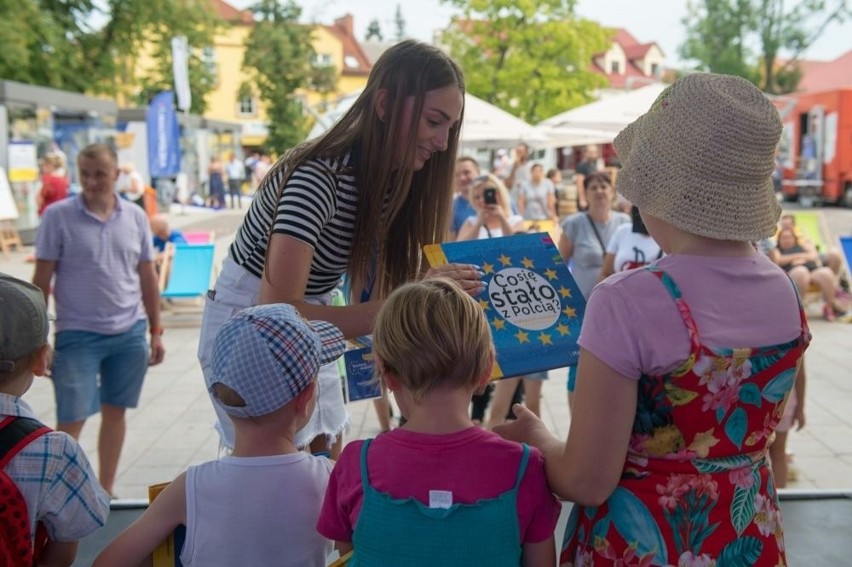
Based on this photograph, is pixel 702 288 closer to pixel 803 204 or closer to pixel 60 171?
pixel 60 171

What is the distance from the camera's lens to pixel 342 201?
A: 7.42ft

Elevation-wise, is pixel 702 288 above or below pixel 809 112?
below

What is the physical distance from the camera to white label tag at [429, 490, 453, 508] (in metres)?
1.57

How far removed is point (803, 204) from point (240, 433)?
3000 cm

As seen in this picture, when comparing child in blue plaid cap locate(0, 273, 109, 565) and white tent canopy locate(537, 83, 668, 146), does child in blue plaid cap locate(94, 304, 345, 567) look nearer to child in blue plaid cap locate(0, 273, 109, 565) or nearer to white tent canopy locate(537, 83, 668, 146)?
child in blue plaid cap locate(0, 273, 109, 565)

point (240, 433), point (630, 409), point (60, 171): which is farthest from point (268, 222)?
point (60, 171)

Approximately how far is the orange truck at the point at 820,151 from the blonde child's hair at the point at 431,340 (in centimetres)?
2765

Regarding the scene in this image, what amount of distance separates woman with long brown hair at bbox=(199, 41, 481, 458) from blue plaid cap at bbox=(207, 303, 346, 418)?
0.37m

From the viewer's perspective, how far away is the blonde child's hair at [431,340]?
63.2 inches

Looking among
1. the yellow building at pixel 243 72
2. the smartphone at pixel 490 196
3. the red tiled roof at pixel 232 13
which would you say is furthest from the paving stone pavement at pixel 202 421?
the red tiled roof at pixel 232 13

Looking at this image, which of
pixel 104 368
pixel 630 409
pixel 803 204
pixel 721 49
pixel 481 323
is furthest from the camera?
pixel 721 49

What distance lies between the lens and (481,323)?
1.67 metres

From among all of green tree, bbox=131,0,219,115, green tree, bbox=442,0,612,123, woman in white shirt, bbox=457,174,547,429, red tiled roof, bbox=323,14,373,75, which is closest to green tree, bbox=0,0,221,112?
green tree, bbox=131,0,219,115

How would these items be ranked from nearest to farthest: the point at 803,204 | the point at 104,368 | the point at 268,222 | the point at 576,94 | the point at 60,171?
the point at 268,222 → the point at 104,368 → the point at 60,171 → the point at 803,204 → the point at 576,94
